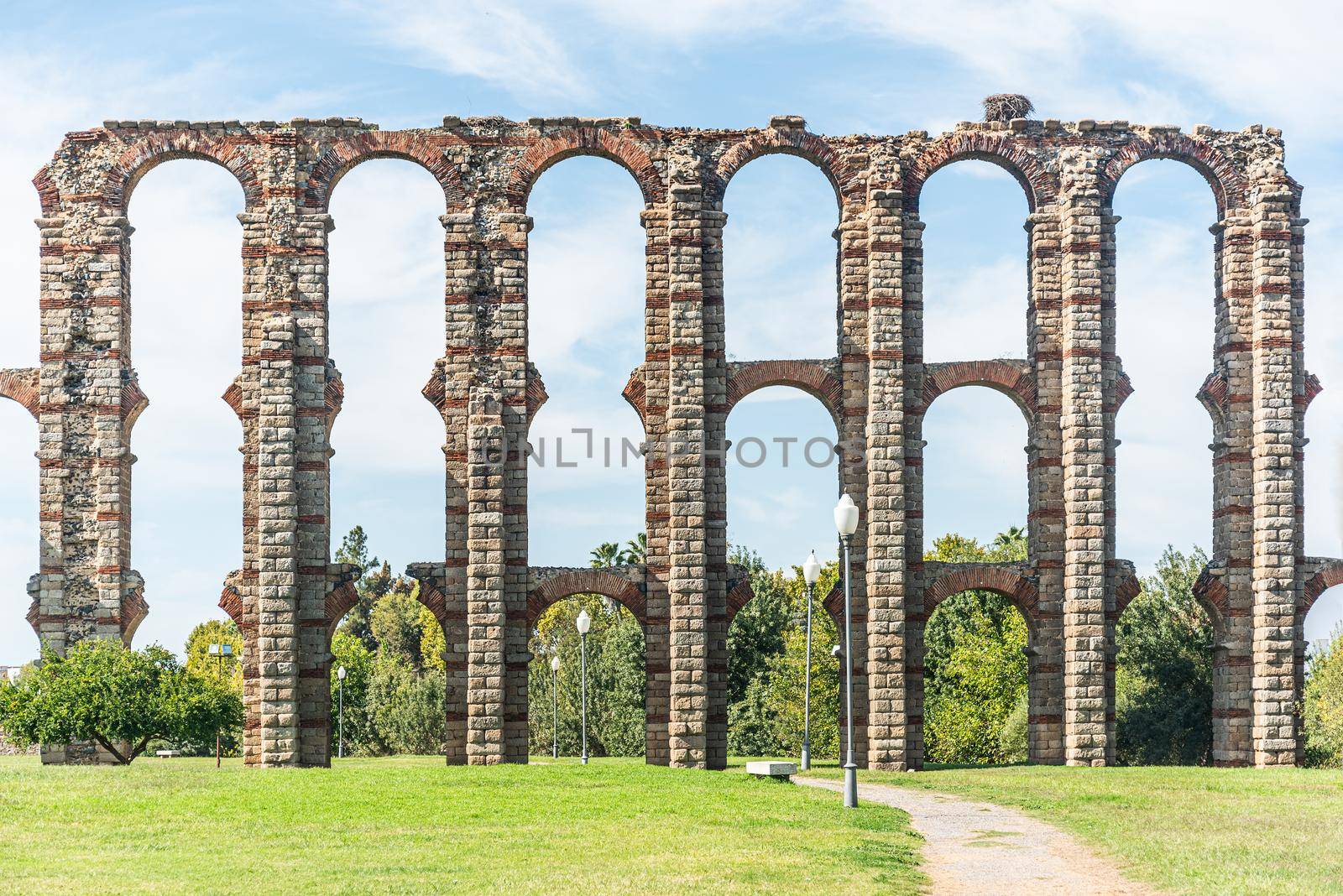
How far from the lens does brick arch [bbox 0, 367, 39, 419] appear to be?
3412 cm

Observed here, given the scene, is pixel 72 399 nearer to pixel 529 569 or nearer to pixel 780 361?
pixel 529 569

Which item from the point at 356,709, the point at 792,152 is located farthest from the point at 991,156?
the point at 356,709

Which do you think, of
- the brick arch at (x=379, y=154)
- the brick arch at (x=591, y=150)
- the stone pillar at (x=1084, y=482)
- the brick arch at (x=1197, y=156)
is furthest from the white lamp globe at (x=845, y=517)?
the brick arch at (x=1197, y=156)

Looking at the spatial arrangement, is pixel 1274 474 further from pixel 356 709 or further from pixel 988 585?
pixel 356 709

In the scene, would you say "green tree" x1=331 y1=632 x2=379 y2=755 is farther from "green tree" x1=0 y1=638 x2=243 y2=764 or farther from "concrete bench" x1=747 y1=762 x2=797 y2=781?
"concrete bench" x1=747 y1=762 x2=797 y2=781

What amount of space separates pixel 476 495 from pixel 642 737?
22.0 meters

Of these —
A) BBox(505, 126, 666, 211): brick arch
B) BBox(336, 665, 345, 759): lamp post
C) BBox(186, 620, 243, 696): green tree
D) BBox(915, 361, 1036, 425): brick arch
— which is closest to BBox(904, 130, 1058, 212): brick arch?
BBox(915, 361, 1036, 425): brick arch

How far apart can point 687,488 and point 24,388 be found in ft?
49.4

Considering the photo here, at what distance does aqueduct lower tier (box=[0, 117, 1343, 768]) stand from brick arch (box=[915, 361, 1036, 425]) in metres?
0.07

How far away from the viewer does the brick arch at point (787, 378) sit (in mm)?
32969

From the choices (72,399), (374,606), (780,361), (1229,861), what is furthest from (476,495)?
(374,606)

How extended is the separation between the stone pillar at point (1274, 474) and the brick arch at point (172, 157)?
Answer: 22181mm

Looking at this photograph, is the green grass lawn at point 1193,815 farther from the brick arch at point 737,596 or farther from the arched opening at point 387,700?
the arched opening at point 387,700

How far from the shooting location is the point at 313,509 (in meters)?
33.1
